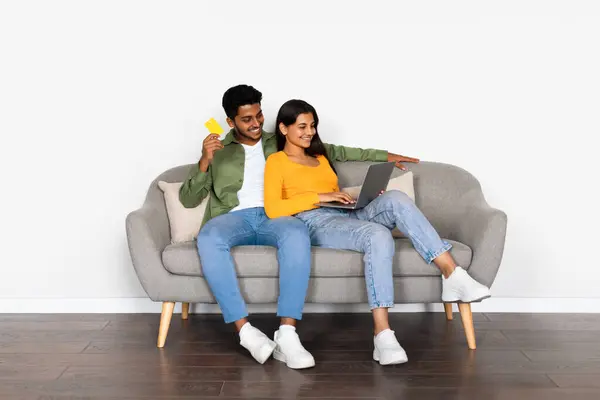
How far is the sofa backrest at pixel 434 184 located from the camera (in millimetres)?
3428

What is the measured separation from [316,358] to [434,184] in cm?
113

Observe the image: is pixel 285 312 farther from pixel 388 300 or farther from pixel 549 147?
pixel 549 147

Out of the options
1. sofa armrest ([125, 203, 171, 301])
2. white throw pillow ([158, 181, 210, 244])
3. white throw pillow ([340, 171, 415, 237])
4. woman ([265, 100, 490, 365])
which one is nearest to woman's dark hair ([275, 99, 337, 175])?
woman ([265, 100, 490, 365])

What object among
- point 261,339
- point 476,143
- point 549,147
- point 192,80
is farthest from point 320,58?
point 261,339

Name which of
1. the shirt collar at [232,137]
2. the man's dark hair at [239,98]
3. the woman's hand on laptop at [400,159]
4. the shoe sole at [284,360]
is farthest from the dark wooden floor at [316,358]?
the man's dark hair at [239,98]

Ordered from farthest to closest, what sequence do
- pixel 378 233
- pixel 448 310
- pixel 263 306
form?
pixel 263 306, pixel 448 310, pixel 378 233

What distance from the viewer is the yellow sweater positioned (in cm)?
313

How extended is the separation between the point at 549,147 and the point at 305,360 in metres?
1.82

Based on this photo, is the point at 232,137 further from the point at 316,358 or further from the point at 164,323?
the point at 316,358

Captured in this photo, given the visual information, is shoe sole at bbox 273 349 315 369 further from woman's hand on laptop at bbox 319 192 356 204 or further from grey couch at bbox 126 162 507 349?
woman's hand on laptop at bbox 319 192 356 204

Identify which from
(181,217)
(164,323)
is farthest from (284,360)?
(181,217)

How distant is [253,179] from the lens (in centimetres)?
337

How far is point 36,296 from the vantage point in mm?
3797

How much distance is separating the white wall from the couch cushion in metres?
0.82
